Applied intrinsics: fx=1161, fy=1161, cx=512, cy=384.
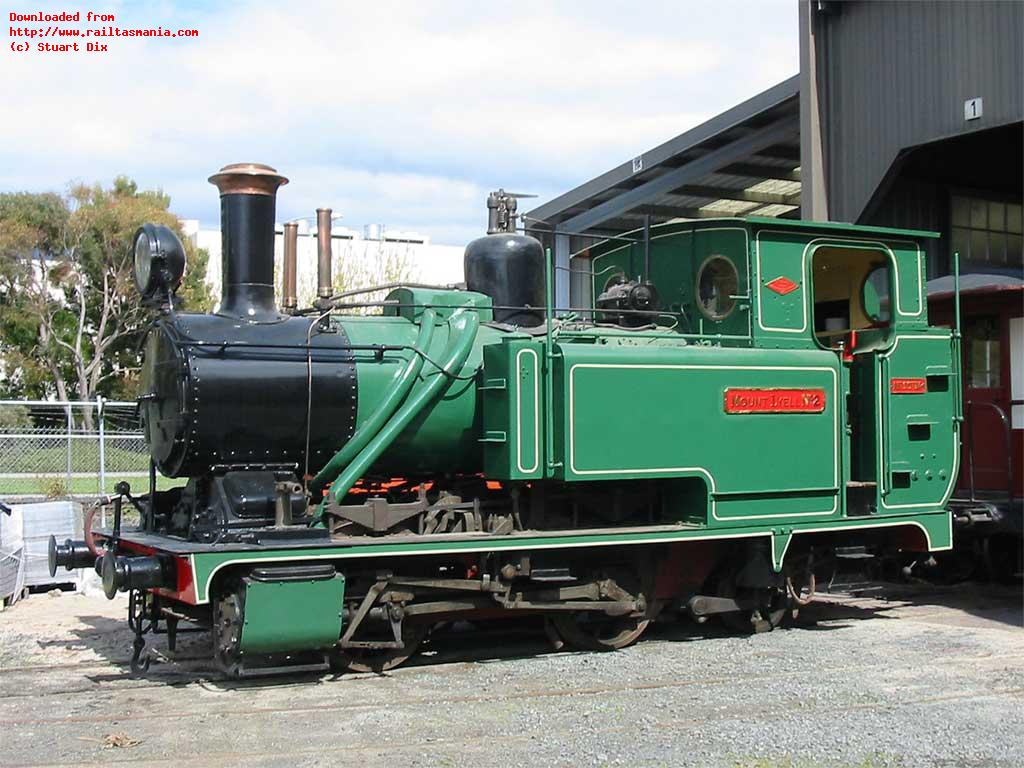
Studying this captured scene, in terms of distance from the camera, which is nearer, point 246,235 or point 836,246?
point 246,235

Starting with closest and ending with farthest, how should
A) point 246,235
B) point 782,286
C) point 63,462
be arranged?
point 246,235
point 782,286
point 63,462

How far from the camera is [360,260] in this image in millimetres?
33719

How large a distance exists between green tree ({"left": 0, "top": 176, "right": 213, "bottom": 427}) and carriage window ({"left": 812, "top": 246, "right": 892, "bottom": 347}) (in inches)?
1033

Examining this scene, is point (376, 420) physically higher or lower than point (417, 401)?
lower

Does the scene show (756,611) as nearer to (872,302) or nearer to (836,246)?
(872,302)

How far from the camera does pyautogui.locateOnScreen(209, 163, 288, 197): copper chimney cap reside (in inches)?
273

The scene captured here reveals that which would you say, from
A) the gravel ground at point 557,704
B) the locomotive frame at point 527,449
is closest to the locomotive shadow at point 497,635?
the gravel ground at point 557,704

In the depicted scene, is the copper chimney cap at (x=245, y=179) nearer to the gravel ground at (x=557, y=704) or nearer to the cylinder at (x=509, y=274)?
the cylinder at (x=509, y=274)

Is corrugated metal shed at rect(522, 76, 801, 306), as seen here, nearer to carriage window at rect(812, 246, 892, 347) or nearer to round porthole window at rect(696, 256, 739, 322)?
carriage window at rect(812, 246, 892, 347)

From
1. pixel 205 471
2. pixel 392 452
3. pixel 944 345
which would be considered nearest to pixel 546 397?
pixel 392 452

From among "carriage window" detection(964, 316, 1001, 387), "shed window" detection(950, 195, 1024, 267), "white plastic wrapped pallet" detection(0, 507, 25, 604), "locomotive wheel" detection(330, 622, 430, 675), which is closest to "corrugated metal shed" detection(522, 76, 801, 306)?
"shed window" detection(950, 195, 1024, 267)

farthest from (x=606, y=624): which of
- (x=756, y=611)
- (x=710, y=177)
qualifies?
(x=710, y=177)

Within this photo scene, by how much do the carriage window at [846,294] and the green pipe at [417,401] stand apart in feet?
9.19

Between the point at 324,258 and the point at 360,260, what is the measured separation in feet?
87.4
